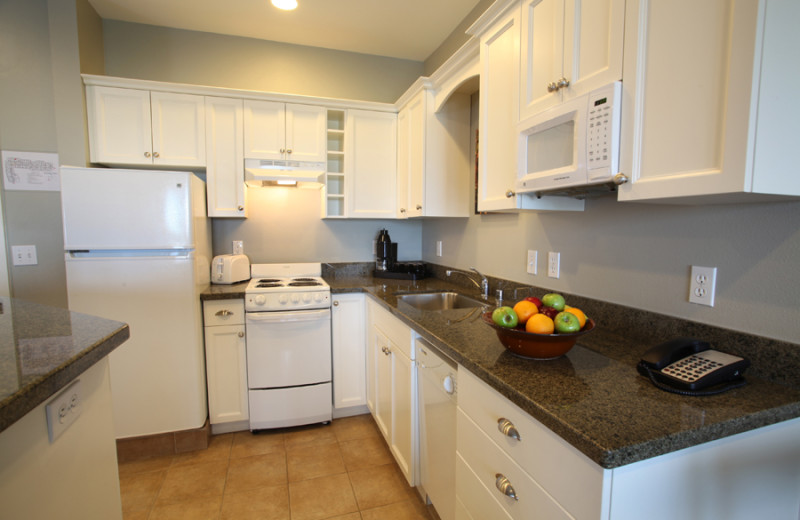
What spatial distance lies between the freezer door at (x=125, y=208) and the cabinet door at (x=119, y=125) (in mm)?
396

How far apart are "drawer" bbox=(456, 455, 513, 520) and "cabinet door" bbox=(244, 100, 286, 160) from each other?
2300mm

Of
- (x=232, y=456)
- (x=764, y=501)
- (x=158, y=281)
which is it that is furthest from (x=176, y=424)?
(x=764, y=501)

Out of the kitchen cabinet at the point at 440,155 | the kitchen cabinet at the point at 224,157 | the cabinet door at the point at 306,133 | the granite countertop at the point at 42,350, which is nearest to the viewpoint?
the granite countertop at the point at 42,350

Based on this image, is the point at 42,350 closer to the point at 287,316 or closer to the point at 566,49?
the point at 287,316

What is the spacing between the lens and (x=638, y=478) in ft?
2.37

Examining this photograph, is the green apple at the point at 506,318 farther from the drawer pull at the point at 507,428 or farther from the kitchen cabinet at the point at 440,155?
the kitchen cabinet at the point at 440,155

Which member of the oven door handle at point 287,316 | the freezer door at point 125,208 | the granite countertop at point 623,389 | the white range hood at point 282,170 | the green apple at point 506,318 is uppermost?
the white range hood at point 282,170

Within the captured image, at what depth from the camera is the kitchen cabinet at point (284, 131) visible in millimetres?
2578

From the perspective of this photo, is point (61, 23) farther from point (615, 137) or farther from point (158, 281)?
point (615, 137)

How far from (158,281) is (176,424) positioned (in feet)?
2.91

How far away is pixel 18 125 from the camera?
7.11ft

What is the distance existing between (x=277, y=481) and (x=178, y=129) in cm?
229

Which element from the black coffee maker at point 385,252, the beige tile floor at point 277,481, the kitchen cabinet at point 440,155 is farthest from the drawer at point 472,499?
the black coffee maker at point 385,252

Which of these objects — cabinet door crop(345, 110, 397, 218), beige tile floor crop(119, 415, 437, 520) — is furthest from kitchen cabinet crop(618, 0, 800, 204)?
cabinet door crop(345, 110, 397, 218)
